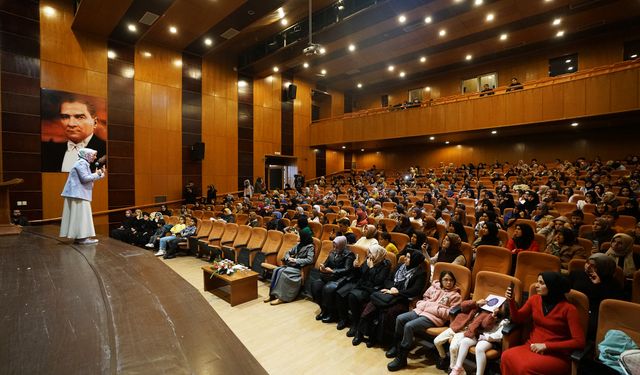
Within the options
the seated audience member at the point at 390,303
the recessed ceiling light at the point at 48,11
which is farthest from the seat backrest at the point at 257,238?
the recessed ceiling light at the point at 48,11

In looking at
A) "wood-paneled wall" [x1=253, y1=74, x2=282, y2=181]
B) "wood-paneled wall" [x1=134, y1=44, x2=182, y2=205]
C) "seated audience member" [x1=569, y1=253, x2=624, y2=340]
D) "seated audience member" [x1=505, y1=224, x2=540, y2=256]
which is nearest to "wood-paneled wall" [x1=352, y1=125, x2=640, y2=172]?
"wood-paneled wall" [x1=253, y1=74, x2=282, y2=181]

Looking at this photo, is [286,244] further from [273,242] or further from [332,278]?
[332,278]

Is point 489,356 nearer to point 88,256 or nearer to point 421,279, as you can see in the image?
point 421,279

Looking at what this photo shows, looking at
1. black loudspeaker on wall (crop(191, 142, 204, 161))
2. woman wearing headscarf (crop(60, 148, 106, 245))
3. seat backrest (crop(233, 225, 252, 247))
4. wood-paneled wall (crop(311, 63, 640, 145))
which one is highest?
wood-paneled wall (crop(311, 63, 640, 145))

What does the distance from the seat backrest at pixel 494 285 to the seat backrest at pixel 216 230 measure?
5110 millimetres

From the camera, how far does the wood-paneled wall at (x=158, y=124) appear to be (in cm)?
1016

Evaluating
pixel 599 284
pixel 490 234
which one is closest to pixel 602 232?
pixel 490 234

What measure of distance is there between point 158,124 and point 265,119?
446 centimetres

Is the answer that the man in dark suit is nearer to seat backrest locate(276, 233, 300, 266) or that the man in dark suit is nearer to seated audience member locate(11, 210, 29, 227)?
seated audience member locate(11, 210, 29, 227)

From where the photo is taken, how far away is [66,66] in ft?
28.6

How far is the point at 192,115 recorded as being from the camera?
11.4 m

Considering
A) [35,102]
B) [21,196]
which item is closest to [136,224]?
[21,196]

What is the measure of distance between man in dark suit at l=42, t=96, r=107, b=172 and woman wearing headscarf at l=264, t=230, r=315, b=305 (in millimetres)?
7772

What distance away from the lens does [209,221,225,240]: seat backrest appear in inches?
259
